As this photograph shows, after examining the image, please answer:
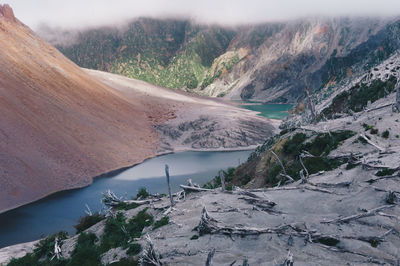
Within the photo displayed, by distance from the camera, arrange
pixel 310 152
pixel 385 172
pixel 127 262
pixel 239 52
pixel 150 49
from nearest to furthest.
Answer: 1. pixel 385 172
2. pixel 127 262
3. pixel 310 152
4. pixel 239 52
5. pixel 150 49

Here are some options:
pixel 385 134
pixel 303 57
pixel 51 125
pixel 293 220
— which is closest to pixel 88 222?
pixel 293 220

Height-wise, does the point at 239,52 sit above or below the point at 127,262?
above

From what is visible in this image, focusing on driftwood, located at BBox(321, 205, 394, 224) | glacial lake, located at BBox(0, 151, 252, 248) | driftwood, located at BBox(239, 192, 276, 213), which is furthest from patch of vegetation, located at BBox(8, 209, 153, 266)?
glacial lake, located at BBox(0, 151, 252, 248)

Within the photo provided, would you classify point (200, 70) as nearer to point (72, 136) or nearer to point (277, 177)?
point (72, 136)

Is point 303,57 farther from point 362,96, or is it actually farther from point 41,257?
point 41,257

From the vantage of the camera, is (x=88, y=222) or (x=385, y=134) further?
(x=88, y=222)
